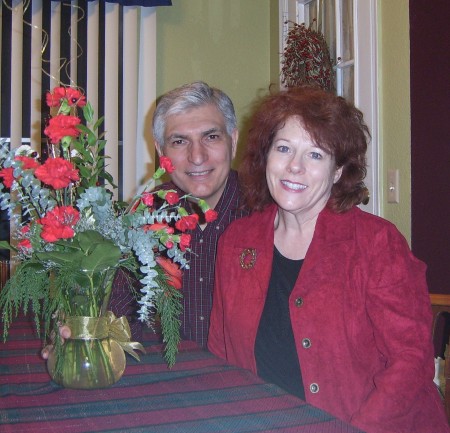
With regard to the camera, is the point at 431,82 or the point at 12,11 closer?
the point at 431,82

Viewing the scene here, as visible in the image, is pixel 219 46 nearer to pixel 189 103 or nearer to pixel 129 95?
pixel 129 95

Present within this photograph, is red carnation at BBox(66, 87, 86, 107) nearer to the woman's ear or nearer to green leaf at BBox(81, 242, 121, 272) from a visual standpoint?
green leaf at BBox(81, 242, 121, 272)

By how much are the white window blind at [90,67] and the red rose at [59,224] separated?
2.33m

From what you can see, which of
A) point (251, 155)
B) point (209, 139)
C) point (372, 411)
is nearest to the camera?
point (372, 411)

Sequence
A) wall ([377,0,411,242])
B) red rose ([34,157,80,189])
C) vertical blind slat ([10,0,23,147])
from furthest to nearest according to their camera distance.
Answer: vertical blind slat ([10,0,23,147]), wall ([377,0,411,242]), red rose ([34,157,80,189])

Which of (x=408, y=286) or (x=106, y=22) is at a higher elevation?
(x=106, y=22)

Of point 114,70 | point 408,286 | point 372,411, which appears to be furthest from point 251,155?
point 114,70

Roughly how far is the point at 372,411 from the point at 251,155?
31.1 inches

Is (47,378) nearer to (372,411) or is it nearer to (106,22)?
(372,411)

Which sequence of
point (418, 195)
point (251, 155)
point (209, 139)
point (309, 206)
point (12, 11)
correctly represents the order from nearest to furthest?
point (309, 206), point (251, 155), point (209, 139), point (418, 195), point (12, 11)

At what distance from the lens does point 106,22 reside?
3.51 meters

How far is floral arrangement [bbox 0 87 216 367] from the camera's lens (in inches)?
46.9

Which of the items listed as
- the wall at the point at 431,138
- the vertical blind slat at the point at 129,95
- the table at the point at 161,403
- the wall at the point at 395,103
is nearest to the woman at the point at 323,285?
the table at the point at 161,403

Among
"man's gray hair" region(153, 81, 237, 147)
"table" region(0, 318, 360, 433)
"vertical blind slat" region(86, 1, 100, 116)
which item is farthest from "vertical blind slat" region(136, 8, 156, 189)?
"table" region(0, 318, 360, 433)
